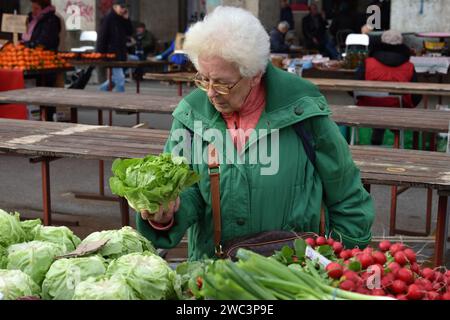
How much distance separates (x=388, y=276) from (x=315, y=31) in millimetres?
18226

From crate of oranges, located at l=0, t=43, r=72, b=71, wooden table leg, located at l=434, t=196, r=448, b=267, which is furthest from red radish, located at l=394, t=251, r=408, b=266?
crate of oranges, located at l=0, t=43, r=72, b=71

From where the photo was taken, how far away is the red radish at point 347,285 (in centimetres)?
200

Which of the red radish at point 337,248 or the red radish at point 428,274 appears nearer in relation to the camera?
the red radish at point 428,274

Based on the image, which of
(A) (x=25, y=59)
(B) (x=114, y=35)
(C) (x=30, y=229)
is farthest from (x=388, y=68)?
(C) (x=30, y=229)

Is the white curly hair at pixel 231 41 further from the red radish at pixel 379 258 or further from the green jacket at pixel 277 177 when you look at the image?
the red radish at pixel 379 258

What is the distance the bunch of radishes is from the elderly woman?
0.54m

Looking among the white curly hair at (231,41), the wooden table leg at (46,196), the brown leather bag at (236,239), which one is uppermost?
the white curly hair at (231,41)

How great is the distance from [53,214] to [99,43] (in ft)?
20.4

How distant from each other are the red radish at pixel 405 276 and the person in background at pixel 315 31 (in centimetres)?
1757

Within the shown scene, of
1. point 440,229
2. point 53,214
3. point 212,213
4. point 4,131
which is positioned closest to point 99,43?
point 53,214

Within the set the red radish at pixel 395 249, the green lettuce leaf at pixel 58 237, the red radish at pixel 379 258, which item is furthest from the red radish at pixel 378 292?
the green lettuce leaf at pixel 58 237

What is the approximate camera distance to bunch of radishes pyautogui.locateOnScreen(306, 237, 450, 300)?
80.6 inches

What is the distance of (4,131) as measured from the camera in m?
5.37
